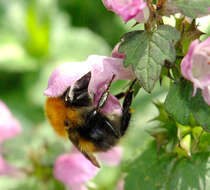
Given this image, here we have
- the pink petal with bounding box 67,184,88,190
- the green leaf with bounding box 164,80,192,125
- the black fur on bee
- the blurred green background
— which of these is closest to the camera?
the green leaf with bounding box 164,80,192,125

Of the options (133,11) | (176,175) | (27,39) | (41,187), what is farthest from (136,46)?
(27,39)

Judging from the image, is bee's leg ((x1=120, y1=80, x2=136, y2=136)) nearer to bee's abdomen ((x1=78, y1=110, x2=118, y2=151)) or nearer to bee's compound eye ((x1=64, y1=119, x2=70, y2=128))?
bee's abdomen ((x1=78, y1=110, x2=118, y2=151))

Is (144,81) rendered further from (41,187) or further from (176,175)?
(41,187)

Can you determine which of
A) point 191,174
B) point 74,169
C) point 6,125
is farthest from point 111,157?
point 191,174

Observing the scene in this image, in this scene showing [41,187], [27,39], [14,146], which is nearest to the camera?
[41,187]

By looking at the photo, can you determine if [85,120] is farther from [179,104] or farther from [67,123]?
[179,104]

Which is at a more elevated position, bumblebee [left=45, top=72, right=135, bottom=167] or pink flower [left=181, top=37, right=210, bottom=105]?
pink flower [left=181, top=37, right=210, bottom=105]

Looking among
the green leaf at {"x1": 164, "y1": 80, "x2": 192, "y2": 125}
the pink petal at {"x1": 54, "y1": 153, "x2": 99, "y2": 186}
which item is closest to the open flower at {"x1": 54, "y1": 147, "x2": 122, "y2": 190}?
the pink petal at {"x1": 54, "y1": 153, "x2": 99, "y2": 186}

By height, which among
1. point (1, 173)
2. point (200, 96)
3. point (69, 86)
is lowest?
point (1, 173)
